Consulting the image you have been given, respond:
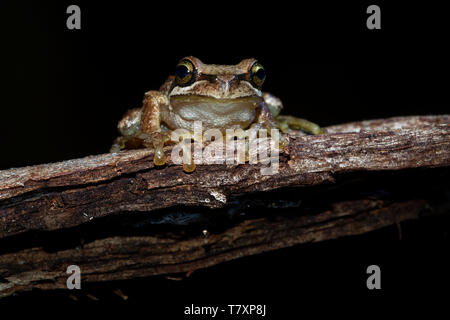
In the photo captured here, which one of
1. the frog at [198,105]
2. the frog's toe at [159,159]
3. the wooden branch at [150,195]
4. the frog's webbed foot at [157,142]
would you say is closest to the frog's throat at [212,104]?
the frog at [198,105]

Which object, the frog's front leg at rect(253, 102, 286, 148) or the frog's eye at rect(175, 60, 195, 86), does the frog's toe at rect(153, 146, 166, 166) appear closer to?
the frog's eye at rect(175, 60, 195, 86)

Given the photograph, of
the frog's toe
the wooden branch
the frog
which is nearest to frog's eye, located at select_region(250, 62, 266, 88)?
the frog

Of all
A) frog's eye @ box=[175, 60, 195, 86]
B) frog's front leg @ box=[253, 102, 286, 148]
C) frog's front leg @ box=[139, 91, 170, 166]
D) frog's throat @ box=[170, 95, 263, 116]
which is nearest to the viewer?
frog's front leg @ box=[139, 91, 170, 166]

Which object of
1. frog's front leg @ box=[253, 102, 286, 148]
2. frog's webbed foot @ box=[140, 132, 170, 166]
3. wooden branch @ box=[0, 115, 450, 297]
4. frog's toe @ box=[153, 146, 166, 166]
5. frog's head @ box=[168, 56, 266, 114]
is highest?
frog's head @ box=[168, 56, 266, 114]

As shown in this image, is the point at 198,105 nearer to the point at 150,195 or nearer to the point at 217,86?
the point at 217,86

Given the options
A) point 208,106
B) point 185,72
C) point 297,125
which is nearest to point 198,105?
point 208,106

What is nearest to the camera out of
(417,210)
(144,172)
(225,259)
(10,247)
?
(144,172)

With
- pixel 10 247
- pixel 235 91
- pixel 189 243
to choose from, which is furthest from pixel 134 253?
pixel 235 91

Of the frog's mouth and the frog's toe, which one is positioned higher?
the frog's mouth

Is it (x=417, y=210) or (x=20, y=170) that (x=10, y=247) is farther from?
(x=417, y=210)
